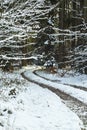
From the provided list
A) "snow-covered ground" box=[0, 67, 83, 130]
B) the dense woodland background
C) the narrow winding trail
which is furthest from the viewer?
the narrow winding trail

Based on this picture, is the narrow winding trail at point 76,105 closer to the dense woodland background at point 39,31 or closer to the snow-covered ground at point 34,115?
the snow-covered ground at point 34,115

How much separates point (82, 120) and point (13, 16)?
351cm

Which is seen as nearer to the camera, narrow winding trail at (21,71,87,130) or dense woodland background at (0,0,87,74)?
dense woodland background at (0,0,87,74)

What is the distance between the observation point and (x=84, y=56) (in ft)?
83.0

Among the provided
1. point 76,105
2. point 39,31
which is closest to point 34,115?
point 39,31

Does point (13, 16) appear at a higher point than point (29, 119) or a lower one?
higher

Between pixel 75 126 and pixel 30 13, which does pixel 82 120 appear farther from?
pixel 30 13

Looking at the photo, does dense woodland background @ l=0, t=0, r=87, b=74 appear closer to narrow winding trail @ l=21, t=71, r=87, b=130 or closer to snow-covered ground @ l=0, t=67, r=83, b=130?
snow-covered ground @ l=0, t=67, r=83, b=130

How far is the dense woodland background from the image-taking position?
33.2 feet

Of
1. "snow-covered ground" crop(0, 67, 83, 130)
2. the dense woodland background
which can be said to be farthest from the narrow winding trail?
the dense woodland background

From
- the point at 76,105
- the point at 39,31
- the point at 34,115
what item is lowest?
the point at 76,105

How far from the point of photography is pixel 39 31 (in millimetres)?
10430

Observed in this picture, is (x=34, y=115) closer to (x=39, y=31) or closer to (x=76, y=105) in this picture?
(x=39, y=31)

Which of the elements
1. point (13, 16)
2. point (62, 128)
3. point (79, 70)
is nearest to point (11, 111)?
point (62, 128)
